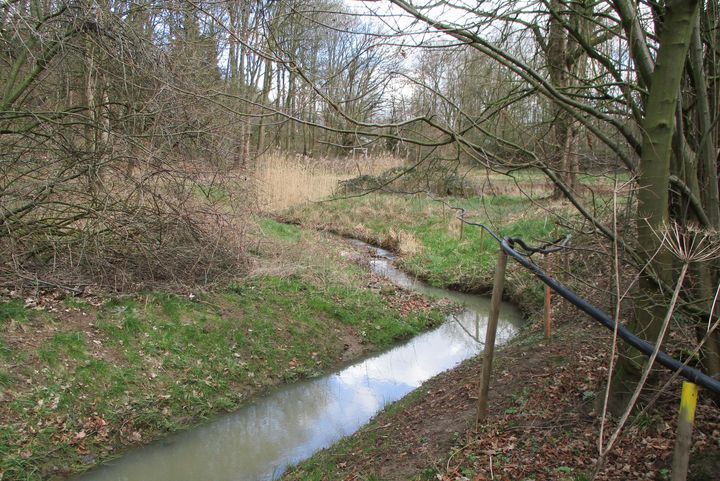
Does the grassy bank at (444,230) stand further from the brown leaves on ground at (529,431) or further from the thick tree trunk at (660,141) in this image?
the thick tree trunk at (660,141)

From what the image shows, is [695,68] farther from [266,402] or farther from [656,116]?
[266,402]

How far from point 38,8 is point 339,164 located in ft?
50.1

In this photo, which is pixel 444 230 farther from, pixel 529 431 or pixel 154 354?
pixel 529 431

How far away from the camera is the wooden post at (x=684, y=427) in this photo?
6.43 feet

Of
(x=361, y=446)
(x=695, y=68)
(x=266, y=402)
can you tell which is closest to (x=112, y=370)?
(x=266, y=402)

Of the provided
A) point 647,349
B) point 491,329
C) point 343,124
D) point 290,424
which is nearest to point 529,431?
point 491,329

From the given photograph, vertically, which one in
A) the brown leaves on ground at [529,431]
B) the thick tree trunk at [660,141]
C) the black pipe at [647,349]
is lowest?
the brown leaves on ground at [529,431]

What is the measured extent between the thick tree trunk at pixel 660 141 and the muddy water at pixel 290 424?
1.43 metres

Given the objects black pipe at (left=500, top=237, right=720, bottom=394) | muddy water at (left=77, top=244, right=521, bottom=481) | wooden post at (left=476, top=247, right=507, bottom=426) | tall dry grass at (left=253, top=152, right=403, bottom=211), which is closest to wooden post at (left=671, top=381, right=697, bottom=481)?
black pipe at (left=500, top=237, right=720, bottom=394)

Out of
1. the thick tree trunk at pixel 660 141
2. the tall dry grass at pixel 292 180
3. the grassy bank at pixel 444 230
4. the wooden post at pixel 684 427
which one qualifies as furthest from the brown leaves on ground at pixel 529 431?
the tall dry grass at pixel 292 180

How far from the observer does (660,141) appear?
3369 millimetres

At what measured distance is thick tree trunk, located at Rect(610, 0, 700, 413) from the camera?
326cm

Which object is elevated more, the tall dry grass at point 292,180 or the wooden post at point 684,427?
the wooden post at point 684,427

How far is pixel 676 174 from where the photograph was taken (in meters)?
3.67
